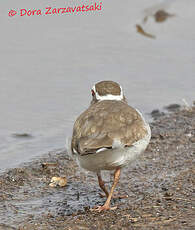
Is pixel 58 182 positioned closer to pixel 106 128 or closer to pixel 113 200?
pixel 113 200

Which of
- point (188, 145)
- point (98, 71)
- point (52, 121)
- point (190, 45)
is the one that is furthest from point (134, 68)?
point (188, 145)

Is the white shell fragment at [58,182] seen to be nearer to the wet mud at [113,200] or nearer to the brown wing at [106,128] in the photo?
the wet mud at [113,200]

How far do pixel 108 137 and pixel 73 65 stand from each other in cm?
576

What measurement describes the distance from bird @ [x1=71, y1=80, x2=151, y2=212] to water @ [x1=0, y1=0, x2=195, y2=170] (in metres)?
2.20

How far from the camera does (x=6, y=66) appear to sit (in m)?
11.0

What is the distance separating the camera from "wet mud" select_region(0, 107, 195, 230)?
18.8 ft

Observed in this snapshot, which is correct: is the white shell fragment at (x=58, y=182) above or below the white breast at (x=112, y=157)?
below

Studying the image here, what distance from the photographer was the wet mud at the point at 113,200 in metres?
5.72

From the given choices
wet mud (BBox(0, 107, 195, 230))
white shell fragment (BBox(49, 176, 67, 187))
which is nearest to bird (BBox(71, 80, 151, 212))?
wet mud (BBox(0, 107, 195, 230))

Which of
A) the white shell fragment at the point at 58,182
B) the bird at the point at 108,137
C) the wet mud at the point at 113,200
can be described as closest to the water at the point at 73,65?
the wet mud at the point at 113,200

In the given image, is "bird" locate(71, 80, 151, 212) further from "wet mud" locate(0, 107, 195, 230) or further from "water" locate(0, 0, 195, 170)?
"water" locate(0, 0, 195, 170)

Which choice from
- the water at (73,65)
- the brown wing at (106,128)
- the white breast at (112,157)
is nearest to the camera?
the brown wing at (106,128)

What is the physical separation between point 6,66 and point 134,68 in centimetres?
242

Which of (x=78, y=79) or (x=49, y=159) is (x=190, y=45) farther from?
(x=49, y=159)
